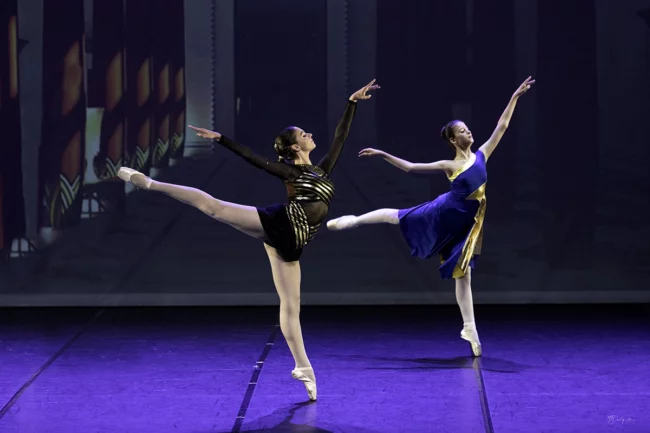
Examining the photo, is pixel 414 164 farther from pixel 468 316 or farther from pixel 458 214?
pixel 468 316

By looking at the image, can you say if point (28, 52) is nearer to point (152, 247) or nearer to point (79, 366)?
point (152, 247)

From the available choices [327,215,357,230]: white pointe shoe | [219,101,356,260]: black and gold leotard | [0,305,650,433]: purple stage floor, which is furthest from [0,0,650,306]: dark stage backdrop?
[219,101,356,260]: black and gold leotard

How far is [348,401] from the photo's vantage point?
14.0ft

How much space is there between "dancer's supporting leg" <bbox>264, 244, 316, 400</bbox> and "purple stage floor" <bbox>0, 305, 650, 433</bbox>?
12cm

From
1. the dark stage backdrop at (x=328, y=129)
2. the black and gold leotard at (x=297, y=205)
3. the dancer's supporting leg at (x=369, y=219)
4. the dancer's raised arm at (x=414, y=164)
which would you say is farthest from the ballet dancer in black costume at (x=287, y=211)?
the dark stage backdrop at (x=328, y=129)

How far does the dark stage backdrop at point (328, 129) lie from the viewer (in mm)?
6883

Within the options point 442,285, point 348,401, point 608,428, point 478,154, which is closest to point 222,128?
point 442,285

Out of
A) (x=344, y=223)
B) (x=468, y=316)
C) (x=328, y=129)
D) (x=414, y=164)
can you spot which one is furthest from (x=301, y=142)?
(x=328, y=129)

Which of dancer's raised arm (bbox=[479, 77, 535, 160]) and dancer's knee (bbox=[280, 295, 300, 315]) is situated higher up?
dancer's raised arm (bbox=[479, 77, 535, 160])

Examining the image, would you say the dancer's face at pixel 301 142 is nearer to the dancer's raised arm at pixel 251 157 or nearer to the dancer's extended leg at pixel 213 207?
the dancer's raised arm at pixel 251 157

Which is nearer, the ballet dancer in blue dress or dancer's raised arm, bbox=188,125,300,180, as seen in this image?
dancer's raised arm, bbox=188,125,300,180

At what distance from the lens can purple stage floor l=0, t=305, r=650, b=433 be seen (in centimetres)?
396

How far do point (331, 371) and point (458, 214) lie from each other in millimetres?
1052

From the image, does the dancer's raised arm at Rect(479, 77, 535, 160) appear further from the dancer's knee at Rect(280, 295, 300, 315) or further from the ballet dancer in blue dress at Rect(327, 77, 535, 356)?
the dancer's knee at Rect(280, 295, 300, 315)
